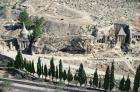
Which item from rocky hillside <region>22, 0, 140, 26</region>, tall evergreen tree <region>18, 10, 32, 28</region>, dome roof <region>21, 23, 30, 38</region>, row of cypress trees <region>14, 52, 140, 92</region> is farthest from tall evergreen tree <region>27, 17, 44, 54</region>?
row of cypress trees <region>14, 52, 140, 92</region>

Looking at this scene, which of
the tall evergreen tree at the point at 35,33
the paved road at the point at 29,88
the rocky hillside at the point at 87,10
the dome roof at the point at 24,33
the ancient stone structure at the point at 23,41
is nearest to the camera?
the paved road at the point at 29,88

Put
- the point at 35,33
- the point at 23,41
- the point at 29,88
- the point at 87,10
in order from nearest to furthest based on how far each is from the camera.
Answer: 1. the point at 29,88
2. the point at 35,33
3. the point at 23,41
4. the point at 87,10

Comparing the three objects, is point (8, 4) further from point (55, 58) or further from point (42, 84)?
point (42, 84)

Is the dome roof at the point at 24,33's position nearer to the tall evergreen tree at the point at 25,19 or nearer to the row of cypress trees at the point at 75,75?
the tall evergreen tree at the point at 25,19

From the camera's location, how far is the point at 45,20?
4545 inches

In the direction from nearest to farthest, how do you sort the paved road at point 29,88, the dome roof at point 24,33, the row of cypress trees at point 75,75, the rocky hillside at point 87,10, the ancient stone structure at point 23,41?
the paved road at point 29,88
the row of cypress trees at point 75,75
the ancient stone structure at point 23,41
the dome roof at point 24,33
the rocky hillside at point 87,10

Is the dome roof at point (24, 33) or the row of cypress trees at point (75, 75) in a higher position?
the dome roof at point (24, 33)

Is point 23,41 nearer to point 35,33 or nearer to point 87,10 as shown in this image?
point 35,33

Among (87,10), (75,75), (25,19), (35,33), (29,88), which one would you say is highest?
(87,10)

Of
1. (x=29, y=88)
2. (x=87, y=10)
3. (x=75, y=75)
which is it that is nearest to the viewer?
(x=29, y=88)

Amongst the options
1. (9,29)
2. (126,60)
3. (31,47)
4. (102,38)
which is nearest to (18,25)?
(9,29)

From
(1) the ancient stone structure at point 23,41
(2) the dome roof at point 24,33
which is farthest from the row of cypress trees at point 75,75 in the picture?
(2) the dome roof at point 24,33

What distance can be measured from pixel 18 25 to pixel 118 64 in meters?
28.0

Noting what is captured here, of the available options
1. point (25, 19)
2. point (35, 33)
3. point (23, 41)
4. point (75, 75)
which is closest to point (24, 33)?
point (23, 41)
